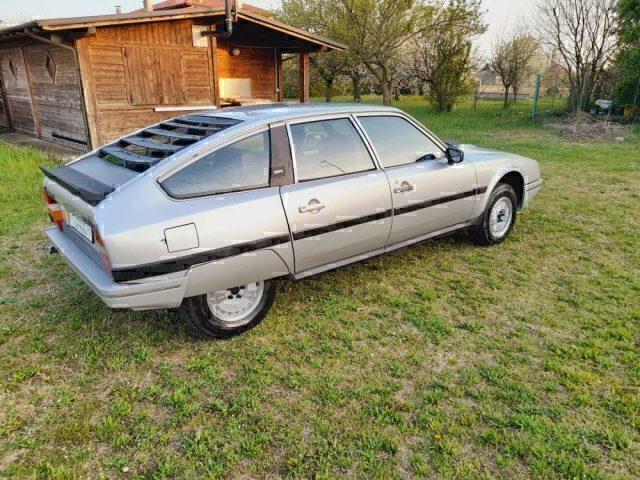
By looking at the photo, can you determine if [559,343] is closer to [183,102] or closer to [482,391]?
[482,391]

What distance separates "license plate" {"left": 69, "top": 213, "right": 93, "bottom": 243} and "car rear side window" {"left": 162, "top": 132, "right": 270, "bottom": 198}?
0.61 metres

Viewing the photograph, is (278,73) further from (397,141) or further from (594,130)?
(397,141)

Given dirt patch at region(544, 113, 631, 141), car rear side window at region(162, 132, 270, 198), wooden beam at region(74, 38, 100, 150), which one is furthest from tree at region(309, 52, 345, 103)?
car rear side window at region(162, 132, 270, 198)

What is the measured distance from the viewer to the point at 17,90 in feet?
46.7

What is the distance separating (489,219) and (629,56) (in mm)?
15898

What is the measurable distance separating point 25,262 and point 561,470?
4.96 metres

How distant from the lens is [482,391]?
2781 millimetres

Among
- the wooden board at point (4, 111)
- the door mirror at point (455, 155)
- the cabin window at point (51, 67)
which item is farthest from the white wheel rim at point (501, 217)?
the wooden board at point (4, 111)

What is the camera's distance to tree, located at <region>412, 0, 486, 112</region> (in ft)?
72.2

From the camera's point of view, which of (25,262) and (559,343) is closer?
(559,343)

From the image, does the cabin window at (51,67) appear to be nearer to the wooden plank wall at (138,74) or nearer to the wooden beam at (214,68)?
the wooden plank wall at (138,74)

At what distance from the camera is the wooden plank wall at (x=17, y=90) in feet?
44.1

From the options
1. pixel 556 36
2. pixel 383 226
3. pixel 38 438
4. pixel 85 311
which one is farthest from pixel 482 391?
pixel 556 36

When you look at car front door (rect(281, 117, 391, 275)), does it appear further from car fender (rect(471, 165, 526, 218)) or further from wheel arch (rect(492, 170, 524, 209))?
wheel arch (rect(492, 170, 524, 209))
